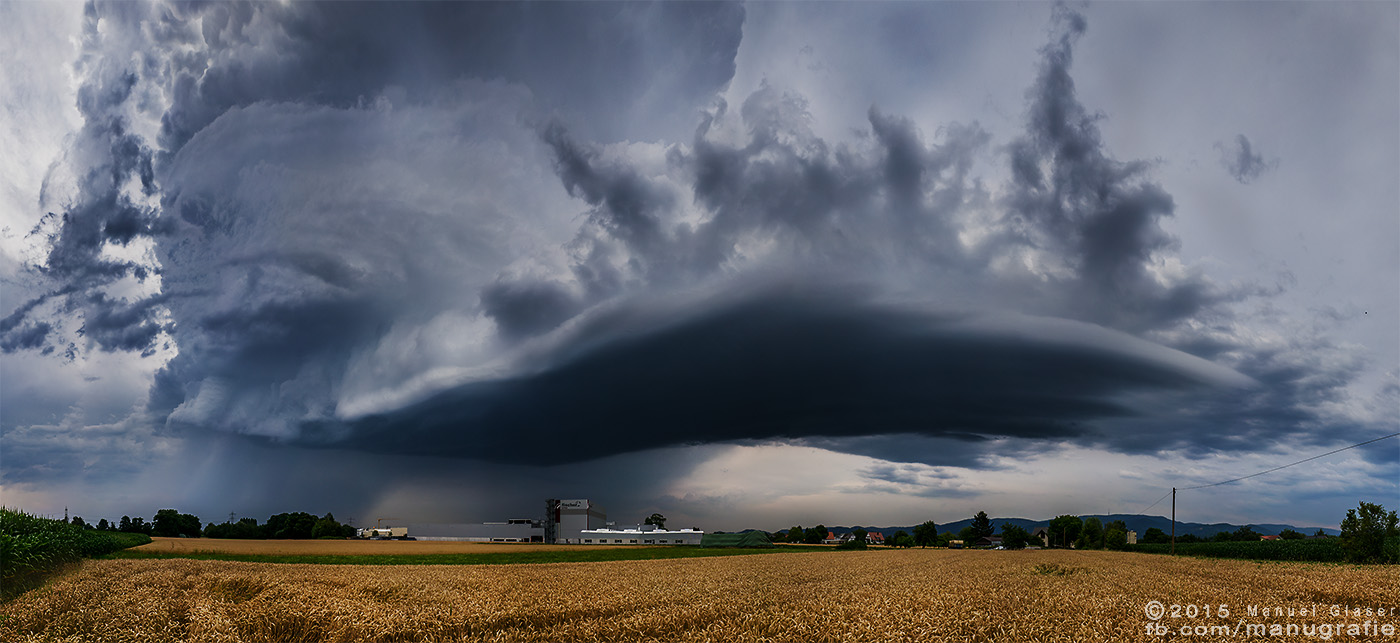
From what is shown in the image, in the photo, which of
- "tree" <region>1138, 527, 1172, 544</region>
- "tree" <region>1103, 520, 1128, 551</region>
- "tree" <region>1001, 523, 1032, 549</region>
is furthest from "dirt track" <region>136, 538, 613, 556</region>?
"tree" <region>1001, 523, 1032, 549</region>

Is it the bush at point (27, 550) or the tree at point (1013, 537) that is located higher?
the bush at point (27, 550)

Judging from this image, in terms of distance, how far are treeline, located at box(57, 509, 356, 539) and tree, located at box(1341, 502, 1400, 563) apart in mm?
179007

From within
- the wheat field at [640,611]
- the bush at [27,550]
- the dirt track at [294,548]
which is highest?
the wheat field at [640,611]

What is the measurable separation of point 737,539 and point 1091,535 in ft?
309

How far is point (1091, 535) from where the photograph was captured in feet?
552

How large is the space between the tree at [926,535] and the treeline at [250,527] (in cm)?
15303

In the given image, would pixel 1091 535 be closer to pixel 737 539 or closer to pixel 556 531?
pixel 737 539

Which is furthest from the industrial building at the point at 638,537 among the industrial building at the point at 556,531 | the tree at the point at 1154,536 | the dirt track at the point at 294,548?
the tree at the point at 1154,536

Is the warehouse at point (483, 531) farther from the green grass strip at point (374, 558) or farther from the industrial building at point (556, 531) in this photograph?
the green grass strip at point (374, 558)

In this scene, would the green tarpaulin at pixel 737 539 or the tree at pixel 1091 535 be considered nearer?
the green tarpaulin at pixel 737 539

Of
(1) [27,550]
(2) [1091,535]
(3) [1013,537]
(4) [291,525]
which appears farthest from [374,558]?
(3) [1013,537]

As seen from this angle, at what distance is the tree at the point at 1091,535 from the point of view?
163500mm

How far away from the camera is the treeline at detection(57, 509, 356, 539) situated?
474 ft

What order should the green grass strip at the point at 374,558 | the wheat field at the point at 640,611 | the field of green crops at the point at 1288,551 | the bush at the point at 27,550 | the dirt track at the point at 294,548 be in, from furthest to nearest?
the dirt track at the point at 294,548 → the field of green crops at the point at 1288,551 → the green grass strip at the point at 374,558 → the bush at the point at 27,550 → the wheat field at the point at 640,611
